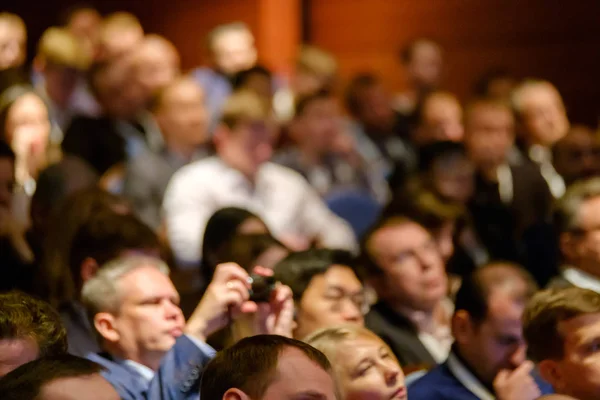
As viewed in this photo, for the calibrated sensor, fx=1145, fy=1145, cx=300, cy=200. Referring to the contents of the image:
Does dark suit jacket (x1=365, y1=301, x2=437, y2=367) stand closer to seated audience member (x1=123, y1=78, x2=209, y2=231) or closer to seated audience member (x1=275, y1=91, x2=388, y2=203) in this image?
seated audience member (x1=123, y1=78, x2=209, y2=231)

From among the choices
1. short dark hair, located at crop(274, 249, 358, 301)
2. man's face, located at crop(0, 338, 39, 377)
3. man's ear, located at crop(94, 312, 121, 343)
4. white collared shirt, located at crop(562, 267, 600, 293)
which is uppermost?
man's face, located at crop(0, 338, 39, 377)

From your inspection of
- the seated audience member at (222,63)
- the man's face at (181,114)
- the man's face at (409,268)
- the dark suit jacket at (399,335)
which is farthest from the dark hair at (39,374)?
the seated audience member at (222,63)

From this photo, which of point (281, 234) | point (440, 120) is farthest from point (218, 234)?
point (440, 120)

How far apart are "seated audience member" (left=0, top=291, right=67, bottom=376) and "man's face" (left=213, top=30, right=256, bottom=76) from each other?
446cm

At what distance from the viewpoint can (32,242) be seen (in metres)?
3.87

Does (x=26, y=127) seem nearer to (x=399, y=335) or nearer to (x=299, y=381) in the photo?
(x=399, y=335)

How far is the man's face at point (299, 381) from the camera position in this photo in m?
2.06

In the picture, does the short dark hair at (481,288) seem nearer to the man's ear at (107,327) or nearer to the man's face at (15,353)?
the man's ear at (107,327)

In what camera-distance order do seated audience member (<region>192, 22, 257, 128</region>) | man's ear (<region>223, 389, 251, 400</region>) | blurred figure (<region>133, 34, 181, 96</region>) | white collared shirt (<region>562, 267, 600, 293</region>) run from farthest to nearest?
1. seated audience member (<region>192, 22, 257, 128</region>)
2. blurred figure (<region>133, 34, 181, 96</region>)
3. white collared shirt (<region>562, 267, 600, 293</region>)
4. man's ear (<region>223, 389, 251, 400</region>)

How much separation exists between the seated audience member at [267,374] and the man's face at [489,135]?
135 inches

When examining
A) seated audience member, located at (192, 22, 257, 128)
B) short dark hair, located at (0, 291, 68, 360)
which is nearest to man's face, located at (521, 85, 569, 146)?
seated audience member, located at (192, 22, 257, 128)

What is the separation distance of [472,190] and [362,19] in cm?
357

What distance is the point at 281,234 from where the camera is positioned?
15.7ft

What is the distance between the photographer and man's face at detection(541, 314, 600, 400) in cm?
280
